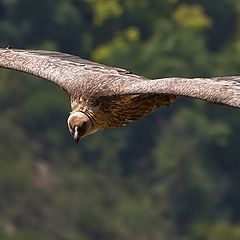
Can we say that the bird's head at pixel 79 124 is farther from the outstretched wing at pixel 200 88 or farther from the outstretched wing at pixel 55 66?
the outstretched wing at pixel 200 88

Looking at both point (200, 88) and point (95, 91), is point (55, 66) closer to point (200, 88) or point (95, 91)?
point (95, 91)

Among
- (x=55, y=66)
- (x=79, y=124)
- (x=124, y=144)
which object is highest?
(x=124, y=144)

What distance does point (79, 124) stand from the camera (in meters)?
18.2

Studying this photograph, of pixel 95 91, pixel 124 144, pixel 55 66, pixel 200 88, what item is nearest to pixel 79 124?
pixel 95 91

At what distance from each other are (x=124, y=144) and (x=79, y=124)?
47.5 meters

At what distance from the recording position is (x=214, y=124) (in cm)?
6347

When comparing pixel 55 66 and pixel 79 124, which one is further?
pixel 55 66

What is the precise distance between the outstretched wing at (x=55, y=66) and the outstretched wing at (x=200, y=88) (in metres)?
1.29

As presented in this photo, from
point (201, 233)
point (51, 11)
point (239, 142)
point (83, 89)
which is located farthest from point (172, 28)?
point (83, 89)

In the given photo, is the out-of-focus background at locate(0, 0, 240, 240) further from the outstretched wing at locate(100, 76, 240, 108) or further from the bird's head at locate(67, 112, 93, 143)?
the outstretched wing at locate(100, 76, 240, 108)

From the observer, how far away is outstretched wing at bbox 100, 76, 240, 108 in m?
16.6

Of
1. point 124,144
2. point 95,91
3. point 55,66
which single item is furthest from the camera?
point 124,144

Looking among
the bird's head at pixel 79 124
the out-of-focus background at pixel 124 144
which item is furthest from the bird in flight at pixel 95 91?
the out-of-focus background at pixel 124 144

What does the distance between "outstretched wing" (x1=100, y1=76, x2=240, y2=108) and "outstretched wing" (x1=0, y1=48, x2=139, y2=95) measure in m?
1.29
